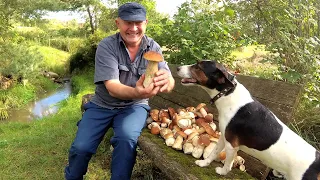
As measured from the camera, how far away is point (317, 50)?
3.47 m

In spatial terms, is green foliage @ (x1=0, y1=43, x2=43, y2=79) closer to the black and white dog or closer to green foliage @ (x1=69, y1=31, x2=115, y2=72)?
green foliage @ (x1=69, y1=31, x2=115, y2=72)

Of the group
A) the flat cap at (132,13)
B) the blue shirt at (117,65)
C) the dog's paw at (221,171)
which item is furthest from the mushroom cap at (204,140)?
the flat cap at (132,13)

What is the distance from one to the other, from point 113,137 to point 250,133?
4.00 ft

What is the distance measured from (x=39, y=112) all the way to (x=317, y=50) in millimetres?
9558

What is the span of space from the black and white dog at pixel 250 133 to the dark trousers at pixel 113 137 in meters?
0.62

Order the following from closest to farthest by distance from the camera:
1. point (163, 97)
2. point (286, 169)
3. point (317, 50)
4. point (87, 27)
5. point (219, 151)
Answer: point (286, 169)
point (219, 151)
point (317, 50)
point (163, 97)
point (87, 27)

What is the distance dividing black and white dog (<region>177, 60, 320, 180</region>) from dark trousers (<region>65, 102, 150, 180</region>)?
62 centimetres

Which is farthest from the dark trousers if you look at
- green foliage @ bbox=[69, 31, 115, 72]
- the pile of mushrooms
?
green foliage @ bbox=[69, 31, 115, 72]

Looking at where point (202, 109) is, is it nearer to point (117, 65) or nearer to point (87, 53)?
point (117, 65)

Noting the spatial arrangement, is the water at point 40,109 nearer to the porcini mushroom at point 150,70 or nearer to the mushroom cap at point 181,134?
the mushroom cap at point 181,134

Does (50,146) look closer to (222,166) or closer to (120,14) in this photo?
(120,14)

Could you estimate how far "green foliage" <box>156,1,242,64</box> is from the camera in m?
4.38

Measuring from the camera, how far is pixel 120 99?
2.94m

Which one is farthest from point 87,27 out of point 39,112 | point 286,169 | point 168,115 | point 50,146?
point 286,169
